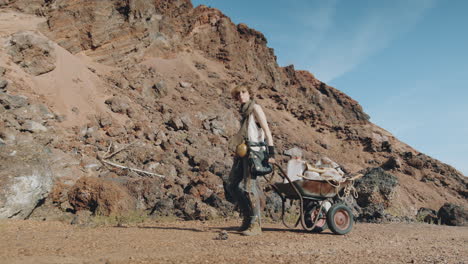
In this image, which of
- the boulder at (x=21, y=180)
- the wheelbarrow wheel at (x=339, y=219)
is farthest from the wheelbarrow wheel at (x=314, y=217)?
the boulder at (x=21, y=180)

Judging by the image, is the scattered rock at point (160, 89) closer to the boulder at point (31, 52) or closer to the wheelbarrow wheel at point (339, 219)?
the boulder at point (31, 52)

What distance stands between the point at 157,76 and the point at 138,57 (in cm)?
328

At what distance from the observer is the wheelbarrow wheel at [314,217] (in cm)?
515

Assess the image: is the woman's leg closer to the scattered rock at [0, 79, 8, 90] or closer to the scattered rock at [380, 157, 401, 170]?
the scattered rock at [0, 79, 8, 90]

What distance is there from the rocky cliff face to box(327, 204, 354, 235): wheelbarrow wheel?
2.65 metres

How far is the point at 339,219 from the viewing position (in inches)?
193

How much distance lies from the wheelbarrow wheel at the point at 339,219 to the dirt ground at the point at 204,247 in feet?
0.44

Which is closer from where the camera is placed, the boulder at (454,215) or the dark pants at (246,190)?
the dark pants at (246,190)

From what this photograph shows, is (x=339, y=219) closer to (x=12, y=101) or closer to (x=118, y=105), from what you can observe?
(x=12, y=101)

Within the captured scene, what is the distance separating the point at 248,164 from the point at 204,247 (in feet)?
4.20

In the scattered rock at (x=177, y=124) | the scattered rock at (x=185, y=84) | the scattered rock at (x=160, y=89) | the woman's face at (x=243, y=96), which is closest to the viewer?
the woman's face at (x=243, y=96)

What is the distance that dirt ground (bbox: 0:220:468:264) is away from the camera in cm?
307

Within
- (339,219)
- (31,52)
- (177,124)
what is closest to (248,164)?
(339,219)

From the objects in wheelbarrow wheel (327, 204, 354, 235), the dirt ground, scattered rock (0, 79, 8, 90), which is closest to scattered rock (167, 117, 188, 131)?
scattered rock (0, 79, 8, 90)
